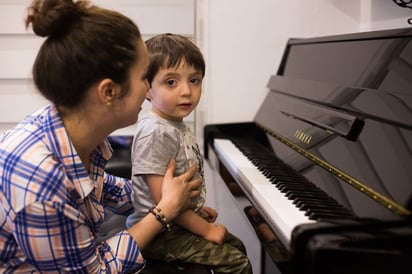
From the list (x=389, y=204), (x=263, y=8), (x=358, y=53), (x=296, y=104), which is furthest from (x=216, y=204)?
(x=389, y=204)

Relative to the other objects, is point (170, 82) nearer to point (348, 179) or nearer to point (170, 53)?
point (170, 53)

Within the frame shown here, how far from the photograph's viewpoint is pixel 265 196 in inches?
45.0

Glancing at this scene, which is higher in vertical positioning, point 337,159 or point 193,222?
point 337,159

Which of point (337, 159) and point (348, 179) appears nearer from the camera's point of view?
point (348, 179)

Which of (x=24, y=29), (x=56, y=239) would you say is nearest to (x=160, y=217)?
(x=56, y=239)

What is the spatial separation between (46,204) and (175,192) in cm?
38

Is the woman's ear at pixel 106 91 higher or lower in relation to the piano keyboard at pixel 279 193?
higher

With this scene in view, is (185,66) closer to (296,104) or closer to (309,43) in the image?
(296,104)

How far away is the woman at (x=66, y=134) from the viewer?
0.85 metres

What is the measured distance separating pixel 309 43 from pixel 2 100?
4.89 feet

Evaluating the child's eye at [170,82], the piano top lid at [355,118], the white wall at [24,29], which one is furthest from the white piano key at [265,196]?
the white wall at [24,29]

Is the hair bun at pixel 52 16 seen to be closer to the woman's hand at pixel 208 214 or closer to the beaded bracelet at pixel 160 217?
the beaded bracelet at pixel 160 217

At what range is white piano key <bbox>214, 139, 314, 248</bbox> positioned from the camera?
953 millimetres

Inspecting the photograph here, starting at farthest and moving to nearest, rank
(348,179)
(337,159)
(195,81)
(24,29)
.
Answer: (24,29)
(195,81)
(337,159)
(348,179)
